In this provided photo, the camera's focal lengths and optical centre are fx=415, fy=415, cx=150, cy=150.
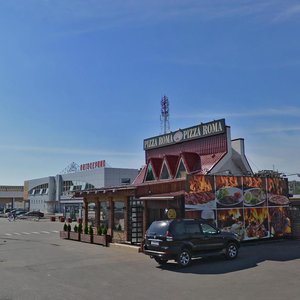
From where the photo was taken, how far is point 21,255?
20.3 m

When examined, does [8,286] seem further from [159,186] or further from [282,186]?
[282,186]

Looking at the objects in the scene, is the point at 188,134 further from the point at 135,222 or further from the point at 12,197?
the point at 12,197

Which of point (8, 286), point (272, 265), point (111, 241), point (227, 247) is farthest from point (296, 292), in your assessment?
point (111, 241)

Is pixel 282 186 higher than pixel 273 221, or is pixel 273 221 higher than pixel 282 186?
pixel 282 186

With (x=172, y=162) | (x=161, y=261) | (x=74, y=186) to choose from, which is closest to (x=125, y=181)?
(x=74, y=186)

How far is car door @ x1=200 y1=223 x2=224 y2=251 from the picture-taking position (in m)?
16.6

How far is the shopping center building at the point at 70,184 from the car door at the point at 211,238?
48.3 m

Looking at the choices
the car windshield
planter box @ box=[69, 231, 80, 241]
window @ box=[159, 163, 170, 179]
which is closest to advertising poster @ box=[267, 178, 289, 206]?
window @ box=[159, 163, 170, 179]

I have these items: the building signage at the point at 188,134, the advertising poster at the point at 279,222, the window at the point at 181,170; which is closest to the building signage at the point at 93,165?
the building signage at the point at 188,134

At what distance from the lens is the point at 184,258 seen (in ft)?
51.5

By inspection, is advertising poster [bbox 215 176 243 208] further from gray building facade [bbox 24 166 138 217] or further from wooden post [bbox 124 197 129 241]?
gray building facade [bbox 24 166 138 217]

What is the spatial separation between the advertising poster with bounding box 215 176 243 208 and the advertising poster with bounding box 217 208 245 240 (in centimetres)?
33

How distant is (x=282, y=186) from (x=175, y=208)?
8.86 meters

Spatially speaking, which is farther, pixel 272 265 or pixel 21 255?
pixel 21 255
